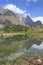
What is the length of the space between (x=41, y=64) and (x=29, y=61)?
2.75m

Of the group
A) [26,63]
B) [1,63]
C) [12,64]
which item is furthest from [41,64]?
[1,63]

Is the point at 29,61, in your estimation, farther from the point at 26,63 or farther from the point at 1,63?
the point at 1,63

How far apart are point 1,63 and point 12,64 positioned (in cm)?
207

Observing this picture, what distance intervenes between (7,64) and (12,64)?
2.50 feet

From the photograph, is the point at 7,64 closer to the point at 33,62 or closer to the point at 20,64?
the point at 20,64

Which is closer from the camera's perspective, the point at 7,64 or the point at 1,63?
the point at 7,64

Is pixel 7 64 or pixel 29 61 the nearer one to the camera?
pixel 7 64

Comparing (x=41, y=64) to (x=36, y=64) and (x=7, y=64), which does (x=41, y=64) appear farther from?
(x=7, y=64)

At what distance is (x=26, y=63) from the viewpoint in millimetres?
25359

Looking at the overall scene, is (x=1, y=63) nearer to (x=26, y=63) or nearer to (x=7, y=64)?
(x=7, y=64)

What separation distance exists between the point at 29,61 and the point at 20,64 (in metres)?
2.34

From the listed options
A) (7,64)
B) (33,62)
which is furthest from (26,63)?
(7,64)

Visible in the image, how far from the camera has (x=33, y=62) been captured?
83.6 feet

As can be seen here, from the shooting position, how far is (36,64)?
80.6 feet
